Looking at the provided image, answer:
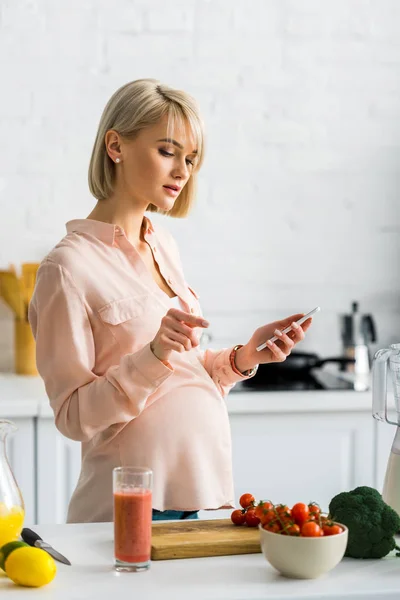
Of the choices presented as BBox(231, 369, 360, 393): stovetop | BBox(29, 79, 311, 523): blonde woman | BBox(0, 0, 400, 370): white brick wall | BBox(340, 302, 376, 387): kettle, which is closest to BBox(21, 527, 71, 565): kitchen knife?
BBox(29, 79, 311, 523): blonde woman

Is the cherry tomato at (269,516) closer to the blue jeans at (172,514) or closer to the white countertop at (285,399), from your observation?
the blue jeans at (172,514)

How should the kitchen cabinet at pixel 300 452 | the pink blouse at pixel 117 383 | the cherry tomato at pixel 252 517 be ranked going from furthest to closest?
the kitchen cabinet at pixel 300 452 → the pink blouse at pixel 117 383 → the cherry tomato at pixel 252 517

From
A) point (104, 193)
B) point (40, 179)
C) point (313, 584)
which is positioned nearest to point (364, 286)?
point (40, 179)

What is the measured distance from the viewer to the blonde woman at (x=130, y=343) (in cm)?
162

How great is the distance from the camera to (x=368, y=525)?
1.34 metres

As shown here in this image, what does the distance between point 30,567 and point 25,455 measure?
1.42m

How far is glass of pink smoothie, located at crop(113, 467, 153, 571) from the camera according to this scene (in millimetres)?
1256

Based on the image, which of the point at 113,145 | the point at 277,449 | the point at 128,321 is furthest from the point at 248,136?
the point at 128,321

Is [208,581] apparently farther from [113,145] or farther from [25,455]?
[25,455]

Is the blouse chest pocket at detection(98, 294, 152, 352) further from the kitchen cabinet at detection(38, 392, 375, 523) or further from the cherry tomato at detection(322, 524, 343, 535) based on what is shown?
the kitchen cabinet at detection(38, 392, 375, 523)

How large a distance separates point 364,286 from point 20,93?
4.88ft

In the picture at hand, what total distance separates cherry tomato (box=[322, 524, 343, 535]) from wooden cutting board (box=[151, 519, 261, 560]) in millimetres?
174

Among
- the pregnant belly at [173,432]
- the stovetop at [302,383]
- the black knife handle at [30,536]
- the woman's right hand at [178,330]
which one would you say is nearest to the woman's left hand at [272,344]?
the pregnant belly at [173,432]

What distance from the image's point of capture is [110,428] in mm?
1699
